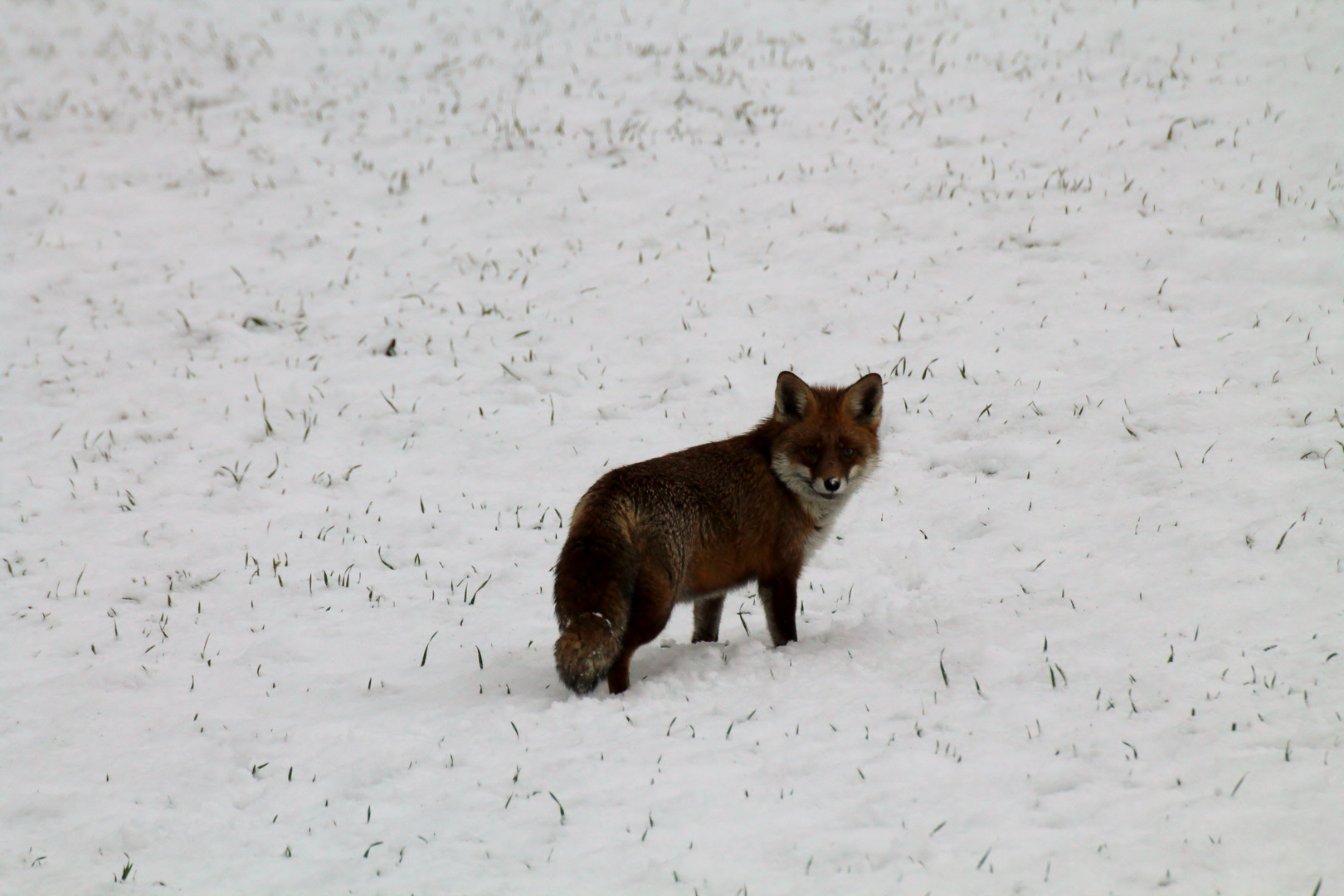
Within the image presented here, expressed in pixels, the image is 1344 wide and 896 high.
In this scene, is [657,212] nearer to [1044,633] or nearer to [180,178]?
[180,178]

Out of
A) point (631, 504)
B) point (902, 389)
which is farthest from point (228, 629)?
point (902, 389)

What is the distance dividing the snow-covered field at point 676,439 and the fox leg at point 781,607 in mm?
231

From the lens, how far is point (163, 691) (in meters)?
6.36

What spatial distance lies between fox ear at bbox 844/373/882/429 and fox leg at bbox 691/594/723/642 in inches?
65.2

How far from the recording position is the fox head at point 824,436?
6.61 m

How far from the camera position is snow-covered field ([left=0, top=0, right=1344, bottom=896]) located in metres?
4.79

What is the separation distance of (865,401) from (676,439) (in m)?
2.94

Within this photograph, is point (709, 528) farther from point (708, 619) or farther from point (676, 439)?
point (676, 439)

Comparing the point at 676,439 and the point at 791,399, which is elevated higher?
the point at 791,399

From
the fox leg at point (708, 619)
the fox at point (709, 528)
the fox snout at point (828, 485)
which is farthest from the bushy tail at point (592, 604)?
the fox snout at point (828, 485)

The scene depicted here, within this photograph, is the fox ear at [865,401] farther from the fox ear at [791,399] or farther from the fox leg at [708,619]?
the fox leg at [708,619]

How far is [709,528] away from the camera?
640 centimetres

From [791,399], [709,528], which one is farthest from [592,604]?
[791,399]

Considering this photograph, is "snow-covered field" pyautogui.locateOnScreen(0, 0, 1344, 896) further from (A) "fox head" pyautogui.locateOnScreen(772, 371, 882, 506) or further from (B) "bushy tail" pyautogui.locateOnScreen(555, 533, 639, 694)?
(A) "fox head" pyautogui.locateOnScreen(772, 371, 882, 506)
